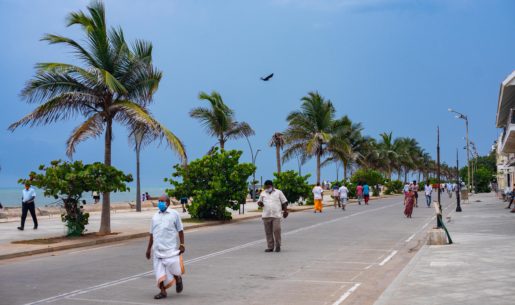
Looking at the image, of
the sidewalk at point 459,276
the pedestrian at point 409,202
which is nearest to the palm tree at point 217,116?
the pedestrian at point 409,202

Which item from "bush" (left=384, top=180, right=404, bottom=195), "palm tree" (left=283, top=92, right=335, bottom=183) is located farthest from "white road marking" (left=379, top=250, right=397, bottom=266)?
"bush" (left=384, top=180, right=404, bottom=195)

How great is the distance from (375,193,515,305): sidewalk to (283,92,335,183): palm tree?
33081 millimetres

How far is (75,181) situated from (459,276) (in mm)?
12426

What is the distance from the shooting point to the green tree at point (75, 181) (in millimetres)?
18906

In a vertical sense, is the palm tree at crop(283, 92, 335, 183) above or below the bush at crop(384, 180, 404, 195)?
above

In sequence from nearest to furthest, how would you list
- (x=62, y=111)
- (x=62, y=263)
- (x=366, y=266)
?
(x=366, y=266) < (x=62, y=263) < (x=62, y=111)

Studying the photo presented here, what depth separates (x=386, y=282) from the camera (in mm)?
10820

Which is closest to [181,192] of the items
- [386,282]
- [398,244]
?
[398,244]

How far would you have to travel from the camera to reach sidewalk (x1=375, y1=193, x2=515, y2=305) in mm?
8398

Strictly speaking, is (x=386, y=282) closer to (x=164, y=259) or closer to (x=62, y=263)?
(x=164, y=259)

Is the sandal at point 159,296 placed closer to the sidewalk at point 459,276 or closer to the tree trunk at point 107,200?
the sidewalk at point 459,276

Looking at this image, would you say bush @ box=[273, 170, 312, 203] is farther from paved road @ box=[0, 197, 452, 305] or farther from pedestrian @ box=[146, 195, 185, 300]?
pedestrian @ box=[146, 195, 185, 300]

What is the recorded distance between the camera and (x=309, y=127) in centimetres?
4975

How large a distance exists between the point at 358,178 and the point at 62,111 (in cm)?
5225
